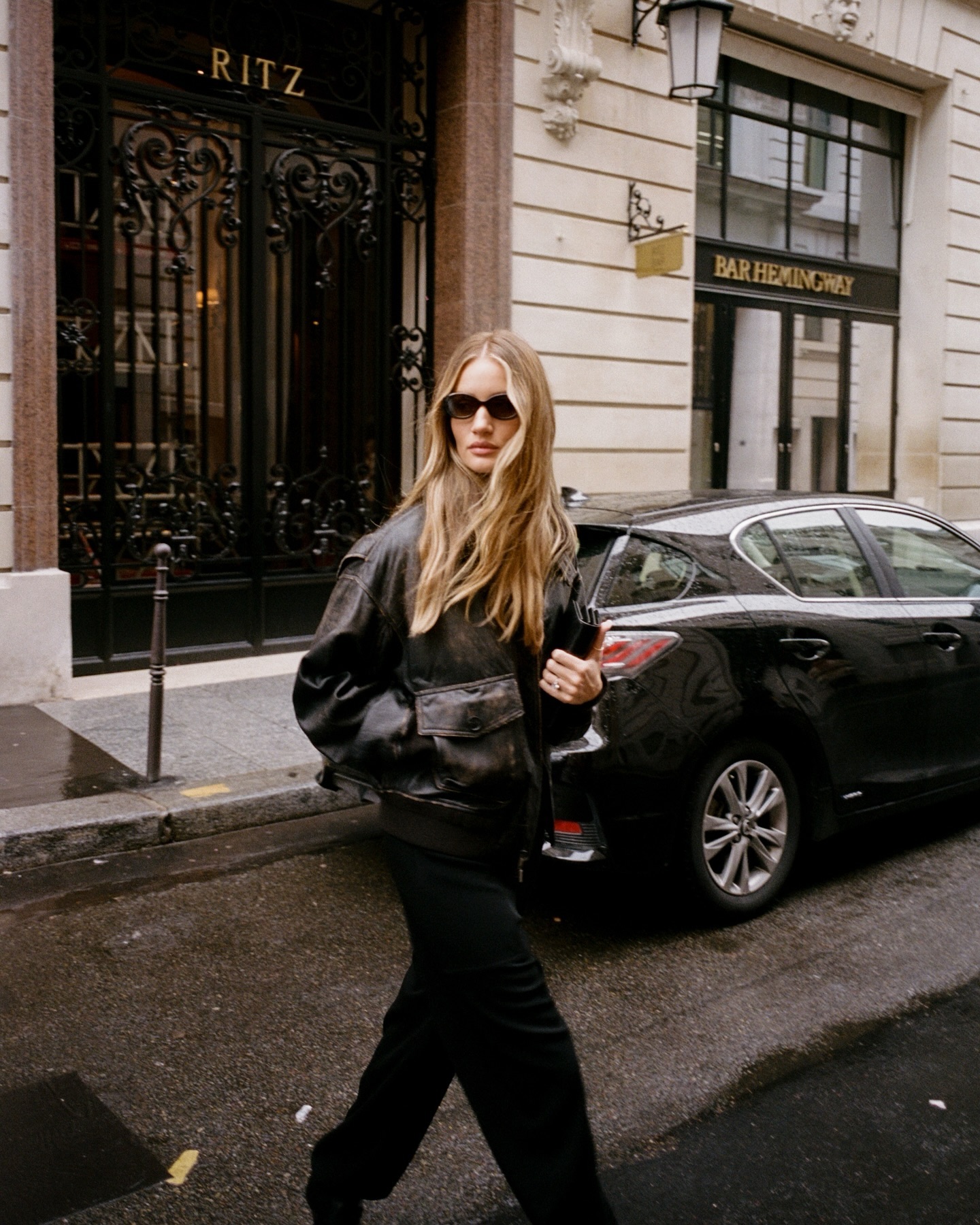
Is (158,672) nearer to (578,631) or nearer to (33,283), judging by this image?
(33,283)

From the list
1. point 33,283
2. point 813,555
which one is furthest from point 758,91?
point 813,555

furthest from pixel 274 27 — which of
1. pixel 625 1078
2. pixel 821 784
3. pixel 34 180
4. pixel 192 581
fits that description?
pixel 625 1078

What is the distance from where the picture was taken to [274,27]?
382 inches

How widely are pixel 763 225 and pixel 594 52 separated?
340 cm

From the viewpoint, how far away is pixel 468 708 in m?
2.38

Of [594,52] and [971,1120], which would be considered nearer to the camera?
[971,1120]

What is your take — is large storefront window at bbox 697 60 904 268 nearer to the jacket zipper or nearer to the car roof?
the car roof

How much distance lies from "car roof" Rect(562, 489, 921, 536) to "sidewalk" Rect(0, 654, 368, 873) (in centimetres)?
214

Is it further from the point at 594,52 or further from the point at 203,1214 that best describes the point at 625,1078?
the point at 594,52

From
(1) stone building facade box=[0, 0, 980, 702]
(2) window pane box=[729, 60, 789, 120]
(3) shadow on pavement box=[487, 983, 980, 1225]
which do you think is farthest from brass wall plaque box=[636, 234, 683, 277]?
(3) shadow on pavement box=[487, 983, 980, 1225]

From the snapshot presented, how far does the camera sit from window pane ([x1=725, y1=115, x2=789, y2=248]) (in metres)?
13.4

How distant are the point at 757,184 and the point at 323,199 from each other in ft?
18.7

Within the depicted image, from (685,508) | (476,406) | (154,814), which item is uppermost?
(476,406)

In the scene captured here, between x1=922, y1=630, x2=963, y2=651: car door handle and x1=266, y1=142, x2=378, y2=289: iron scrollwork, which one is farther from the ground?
x1=266, y1=142, x2=378, y2=289: iron scrollwork
